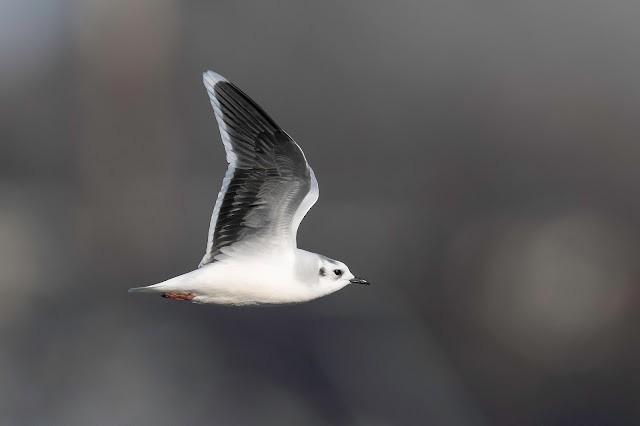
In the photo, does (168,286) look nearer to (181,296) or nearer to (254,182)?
(181,296)

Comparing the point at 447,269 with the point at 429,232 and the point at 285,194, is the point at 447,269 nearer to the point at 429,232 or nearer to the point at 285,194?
the point at 429,232

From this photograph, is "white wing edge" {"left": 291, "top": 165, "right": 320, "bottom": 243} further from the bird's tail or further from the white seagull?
the bird's tail

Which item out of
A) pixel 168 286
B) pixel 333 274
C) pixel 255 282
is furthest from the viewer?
pixel 333 274

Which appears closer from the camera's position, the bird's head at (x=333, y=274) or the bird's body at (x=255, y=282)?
the bird's body at (x=255, y=282)

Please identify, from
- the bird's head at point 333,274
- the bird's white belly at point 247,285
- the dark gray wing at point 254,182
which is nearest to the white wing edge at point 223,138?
the dark gray wing at point 254,182

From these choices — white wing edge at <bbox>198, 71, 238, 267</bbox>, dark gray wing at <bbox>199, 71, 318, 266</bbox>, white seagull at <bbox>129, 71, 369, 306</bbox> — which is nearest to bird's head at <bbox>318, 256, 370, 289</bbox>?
white seagull at <bbox>129, 71, 369, 306</bbox>

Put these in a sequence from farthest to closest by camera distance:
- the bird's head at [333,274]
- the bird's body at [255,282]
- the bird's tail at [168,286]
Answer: the bird's head at [333,274], the bird's body at [255,282], the bird's tail at [168,286]

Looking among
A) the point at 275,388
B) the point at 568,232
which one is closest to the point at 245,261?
the point at 275,388

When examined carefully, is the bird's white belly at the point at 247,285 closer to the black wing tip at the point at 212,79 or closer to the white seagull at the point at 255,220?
the white seagull at the point at 255,220

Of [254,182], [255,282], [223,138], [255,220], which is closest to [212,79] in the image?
[223,138]
